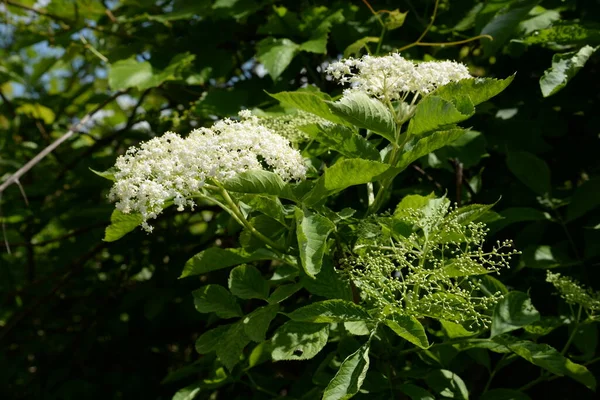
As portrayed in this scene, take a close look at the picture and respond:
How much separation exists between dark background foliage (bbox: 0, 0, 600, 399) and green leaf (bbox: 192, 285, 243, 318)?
0.67 ft

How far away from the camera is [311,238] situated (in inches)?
44.7

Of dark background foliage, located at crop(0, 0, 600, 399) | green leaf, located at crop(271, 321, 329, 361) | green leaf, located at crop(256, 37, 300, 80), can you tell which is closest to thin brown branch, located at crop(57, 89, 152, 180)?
dark background foliage, located at crop(0, 0, 600, 399)

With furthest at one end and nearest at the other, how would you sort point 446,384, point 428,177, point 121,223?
point 428,177
point 446,384
point 121,223

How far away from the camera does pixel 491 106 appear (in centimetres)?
187

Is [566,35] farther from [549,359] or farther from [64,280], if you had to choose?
[64,280]

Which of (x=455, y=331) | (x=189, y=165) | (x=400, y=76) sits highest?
(x=400, y=76)

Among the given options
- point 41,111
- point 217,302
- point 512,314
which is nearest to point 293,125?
point 217,302

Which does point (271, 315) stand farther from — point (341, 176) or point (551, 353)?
point (551, 353)

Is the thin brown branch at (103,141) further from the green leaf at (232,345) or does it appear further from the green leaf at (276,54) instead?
the green leaf at (232,345)

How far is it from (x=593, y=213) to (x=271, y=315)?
1092 mm

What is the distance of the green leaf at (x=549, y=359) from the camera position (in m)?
1.33

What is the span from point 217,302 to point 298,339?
22 cm

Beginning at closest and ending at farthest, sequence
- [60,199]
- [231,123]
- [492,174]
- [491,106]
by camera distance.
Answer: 1. [231,123]
2. [491,106]
3. [492,174]
4. [60,199]

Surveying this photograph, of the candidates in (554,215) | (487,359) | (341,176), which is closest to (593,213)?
(554,215)
